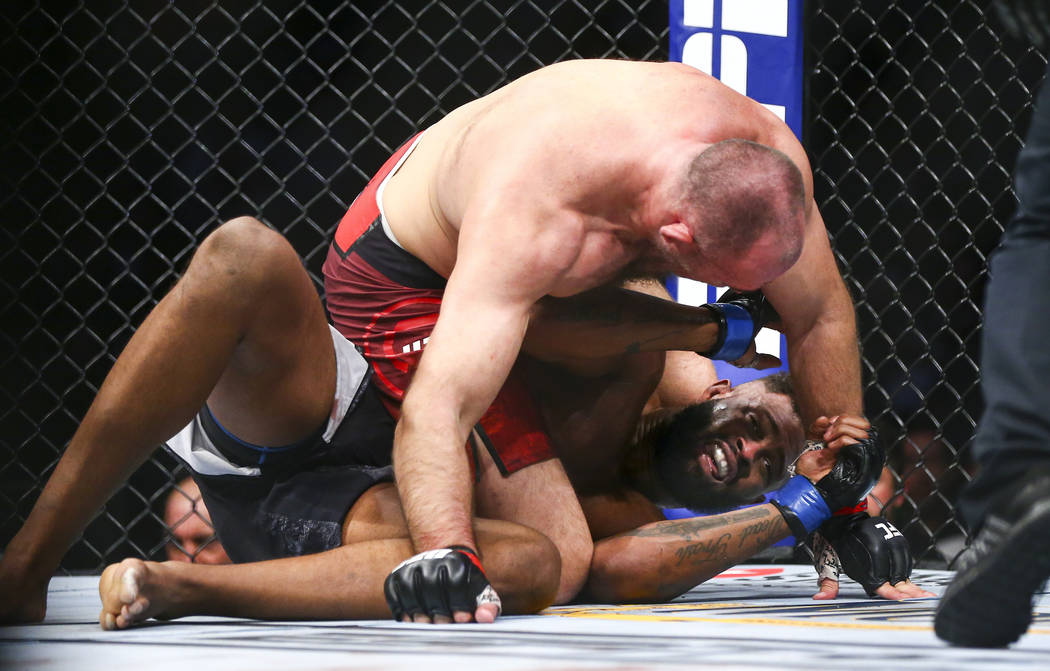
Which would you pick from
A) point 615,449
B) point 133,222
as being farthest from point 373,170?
point 615,449

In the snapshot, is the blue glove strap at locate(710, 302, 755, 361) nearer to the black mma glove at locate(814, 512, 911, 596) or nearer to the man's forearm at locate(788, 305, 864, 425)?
the man's forearm at locate(788, 305, 864, 425)

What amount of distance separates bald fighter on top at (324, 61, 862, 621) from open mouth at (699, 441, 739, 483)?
0.43ft

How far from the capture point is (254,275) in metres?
1.25

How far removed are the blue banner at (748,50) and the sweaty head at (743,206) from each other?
2.85ft

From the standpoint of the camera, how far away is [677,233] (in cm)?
135

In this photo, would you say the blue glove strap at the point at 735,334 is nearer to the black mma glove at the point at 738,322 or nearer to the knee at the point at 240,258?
the black mma glove at the point at 738,322

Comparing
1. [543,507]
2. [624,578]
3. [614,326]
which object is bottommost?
[624,578]

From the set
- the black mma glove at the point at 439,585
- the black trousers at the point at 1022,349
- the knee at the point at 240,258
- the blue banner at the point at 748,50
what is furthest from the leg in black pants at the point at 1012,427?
the blue banner at the point at 748,50

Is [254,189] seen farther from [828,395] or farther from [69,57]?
[828,395]

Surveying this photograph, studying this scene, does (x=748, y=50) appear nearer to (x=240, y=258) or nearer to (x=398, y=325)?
(x=398, y=325)

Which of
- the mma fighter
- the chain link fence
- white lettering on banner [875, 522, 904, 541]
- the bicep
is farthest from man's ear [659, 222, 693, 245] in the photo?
the chain link fence

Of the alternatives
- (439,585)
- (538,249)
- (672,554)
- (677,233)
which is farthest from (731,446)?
(439,585)

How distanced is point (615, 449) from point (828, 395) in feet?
1.17

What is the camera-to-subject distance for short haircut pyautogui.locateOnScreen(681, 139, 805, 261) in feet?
4.34
